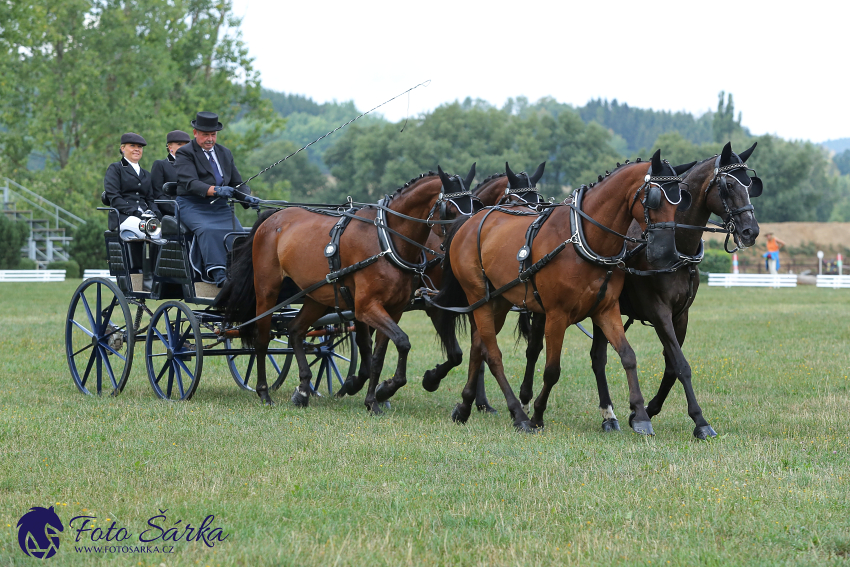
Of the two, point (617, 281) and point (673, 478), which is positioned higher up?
point (617, 281)

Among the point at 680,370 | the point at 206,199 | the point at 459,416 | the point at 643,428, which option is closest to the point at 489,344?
the point at 459,416

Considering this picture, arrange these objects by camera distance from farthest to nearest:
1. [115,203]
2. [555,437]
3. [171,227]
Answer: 1. [115,203]
2. [171,227]
3. [555,437]

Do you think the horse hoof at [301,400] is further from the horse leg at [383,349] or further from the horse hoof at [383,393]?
the horse hoof at [383,393]

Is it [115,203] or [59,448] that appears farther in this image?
[115,203]

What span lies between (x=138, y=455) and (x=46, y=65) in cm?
3548

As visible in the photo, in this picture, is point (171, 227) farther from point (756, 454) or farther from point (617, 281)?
point (756, 454)

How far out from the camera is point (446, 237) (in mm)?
8883

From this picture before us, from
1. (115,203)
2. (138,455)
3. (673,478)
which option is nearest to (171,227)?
(115,203)

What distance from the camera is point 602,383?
8.18 metres

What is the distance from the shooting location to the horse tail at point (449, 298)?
8828mm

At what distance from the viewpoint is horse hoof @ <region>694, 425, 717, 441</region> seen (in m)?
7.40

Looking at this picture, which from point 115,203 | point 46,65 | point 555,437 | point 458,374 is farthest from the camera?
point 46,65

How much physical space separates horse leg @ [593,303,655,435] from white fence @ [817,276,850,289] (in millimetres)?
31771

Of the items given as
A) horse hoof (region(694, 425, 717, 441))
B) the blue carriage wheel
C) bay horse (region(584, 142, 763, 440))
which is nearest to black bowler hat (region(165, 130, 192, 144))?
the blue carriage wheel
